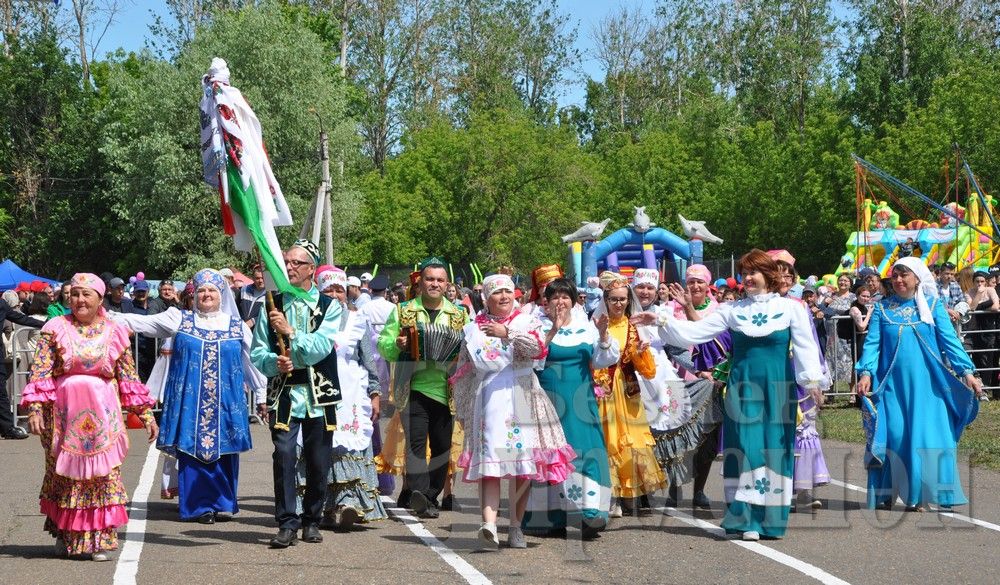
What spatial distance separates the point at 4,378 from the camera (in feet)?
51.7

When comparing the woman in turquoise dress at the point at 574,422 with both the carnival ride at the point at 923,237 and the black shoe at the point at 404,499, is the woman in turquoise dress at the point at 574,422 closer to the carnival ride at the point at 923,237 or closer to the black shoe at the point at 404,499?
the black shoe at the point at 404,499

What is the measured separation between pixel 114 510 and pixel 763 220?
44.2m

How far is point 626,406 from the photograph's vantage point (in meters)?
9.36

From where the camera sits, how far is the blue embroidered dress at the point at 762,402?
862 centimetres

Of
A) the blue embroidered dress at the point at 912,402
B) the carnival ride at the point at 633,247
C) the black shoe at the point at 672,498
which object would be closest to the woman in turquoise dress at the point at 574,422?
Result: the black shoe at the point at 672,498

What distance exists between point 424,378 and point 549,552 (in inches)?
79.7

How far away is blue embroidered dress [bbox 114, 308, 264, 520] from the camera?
31.3 feet

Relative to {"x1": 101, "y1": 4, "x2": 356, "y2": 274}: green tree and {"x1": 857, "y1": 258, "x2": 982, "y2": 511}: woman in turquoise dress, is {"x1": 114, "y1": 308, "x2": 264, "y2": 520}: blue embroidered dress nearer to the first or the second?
{"x1": 857, "y1": 258, "x2": 982, "y2": 511}: woman in turquoise dress

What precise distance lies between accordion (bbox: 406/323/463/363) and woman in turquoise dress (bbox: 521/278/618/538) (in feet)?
3.42

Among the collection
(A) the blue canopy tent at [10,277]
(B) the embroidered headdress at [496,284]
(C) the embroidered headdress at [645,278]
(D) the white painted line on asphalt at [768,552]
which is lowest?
(D) the white painted line on asphalt at [768,552]

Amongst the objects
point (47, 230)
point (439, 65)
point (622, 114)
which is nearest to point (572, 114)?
point (622, 114)

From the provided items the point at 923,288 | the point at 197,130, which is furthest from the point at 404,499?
the point at 197,130

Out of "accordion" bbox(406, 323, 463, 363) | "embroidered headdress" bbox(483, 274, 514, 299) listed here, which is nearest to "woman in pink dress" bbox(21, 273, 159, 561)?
"accordion" bbox(406, 323, 463, 363)

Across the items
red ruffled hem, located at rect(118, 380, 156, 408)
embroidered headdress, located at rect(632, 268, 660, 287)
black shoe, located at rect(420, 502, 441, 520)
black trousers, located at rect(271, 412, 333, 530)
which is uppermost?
embroidered headdress, located at rect(632, 268, 660, 287)
